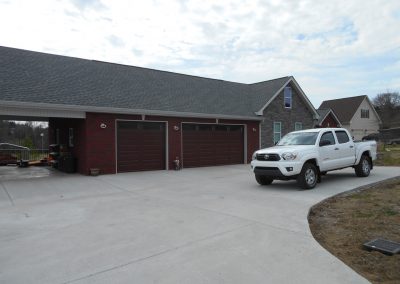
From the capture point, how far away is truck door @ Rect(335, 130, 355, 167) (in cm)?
1151

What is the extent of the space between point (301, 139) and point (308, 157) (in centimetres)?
132

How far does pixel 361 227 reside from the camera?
5.98 m

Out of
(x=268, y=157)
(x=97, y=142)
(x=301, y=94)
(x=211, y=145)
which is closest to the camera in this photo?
(x=268, y=157)

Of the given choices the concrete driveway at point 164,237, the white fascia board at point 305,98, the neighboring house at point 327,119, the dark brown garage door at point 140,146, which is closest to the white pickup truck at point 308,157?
the concrete driveway at point 164,237

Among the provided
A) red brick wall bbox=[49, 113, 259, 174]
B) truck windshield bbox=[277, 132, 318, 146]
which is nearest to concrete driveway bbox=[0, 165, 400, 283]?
truck windshield bbox=[277, 132, 318, 146]

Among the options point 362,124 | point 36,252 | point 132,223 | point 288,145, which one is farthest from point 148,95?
point 362,124

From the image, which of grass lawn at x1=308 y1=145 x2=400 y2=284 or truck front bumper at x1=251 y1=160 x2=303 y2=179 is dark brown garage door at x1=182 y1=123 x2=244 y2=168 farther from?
grass lawn at x1=308 y1=145 x2=400 y2=284

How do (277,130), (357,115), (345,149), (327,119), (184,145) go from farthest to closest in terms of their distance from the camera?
(357,115), (327,119), (277,130), (184,145), (345,149)

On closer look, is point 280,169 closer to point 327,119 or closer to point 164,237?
point 164,237

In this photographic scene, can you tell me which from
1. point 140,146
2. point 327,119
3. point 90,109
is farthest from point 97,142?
point 327,119

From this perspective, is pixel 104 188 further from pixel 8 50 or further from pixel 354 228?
pixel 8 50

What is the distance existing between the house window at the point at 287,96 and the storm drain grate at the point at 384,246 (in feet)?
61.8

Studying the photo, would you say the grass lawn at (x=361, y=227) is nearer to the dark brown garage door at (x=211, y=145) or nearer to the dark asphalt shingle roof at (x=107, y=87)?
the dark brown garage door at (x=211, y=145)

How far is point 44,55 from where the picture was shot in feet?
52.5
